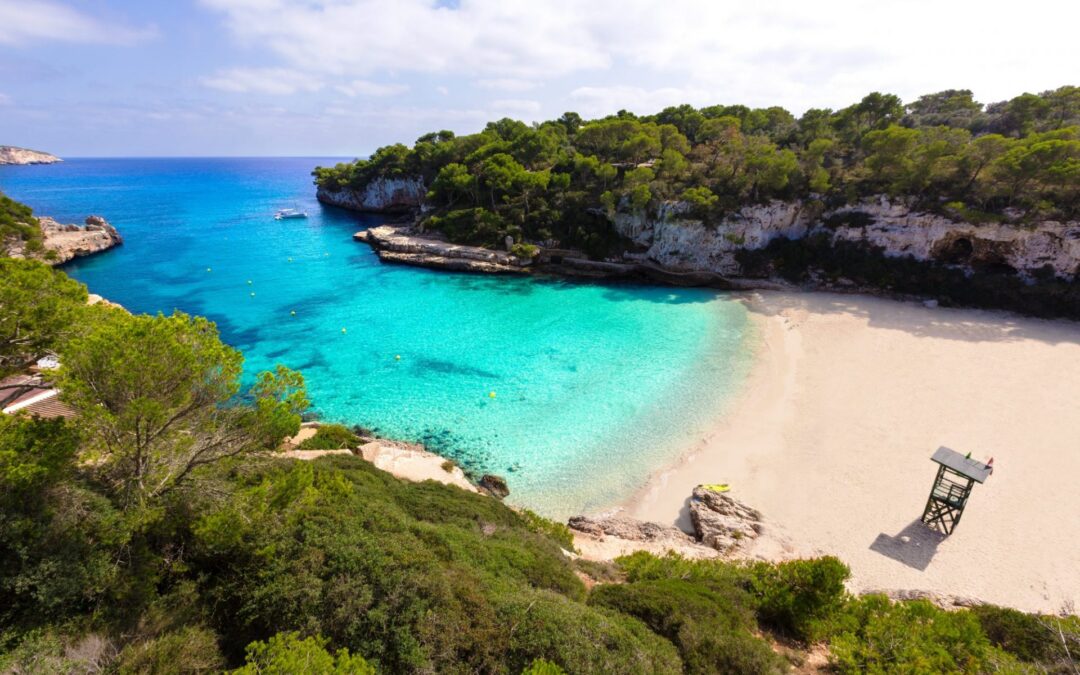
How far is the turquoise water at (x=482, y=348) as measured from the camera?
18.5 m

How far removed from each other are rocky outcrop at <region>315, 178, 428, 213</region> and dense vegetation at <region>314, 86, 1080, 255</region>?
3669 mm

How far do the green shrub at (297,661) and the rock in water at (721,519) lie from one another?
11709 millimetres

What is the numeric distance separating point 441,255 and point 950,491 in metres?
39.1

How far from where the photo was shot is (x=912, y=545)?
13836 millimetres

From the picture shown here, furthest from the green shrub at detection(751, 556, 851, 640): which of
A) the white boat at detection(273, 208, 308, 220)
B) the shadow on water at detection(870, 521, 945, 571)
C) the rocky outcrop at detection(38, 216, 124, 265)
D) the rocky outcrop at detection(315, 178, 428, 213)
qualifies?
the white boat at detection(273, 208, 308, 220)

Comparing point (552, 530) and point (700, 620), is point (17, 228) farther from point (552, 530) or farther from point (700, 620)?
point (700, 620)

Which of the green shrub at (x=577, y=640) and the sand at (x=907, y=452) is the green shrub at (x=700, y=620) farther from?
the sand at (x=907, y=452)

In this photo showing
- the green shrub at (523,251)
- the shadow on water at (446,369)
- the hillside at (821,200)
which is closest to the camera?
the shadow on water at (446,369)

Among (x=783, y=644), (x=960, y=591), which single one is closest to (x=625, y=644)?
(x=783, y=644)

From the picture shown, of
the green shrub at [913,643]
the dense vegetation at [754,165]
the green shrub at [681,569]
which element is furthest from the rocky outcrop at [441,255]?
the green shrub at [913,643]

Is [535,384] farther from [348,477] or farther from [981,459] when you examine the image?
[981,459]

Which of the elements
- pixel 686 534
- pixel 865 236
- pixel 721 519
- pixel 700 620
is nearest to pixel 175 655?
pixel 700 620

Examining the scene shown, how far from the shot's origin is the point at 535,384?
22953 mm

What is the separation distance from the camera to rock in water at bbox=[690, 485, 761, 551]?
46.2ft
